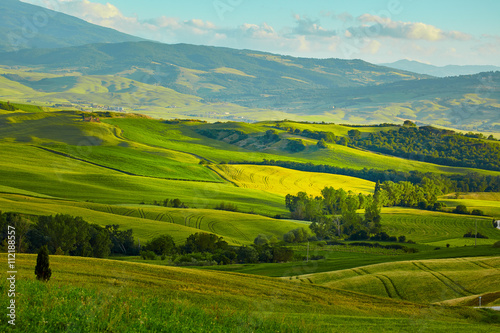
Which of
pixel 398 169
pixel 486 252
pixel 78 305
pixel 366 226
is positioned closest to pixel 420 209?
pixel 366 226

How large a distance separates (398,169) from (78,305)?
190 metres

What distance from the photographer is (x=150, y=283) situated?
2717 centimetres

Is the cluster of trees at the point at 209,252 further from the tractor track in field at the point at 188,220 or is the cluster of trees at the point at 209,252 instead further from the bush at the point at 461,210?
the bush at the point at 461,210

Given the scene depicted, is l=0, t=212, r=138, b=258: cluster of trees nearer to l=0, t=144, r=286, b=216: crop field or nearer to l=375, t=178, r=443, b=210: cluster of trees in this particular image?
l=0, t=144, r=286, b=216: crop field

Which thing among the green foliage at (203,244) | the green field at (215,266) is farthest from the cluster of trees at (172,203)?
the green foliage at (203,244)

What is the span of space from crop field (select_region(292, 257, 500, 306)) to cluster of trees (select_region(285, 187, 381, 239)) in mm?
50384

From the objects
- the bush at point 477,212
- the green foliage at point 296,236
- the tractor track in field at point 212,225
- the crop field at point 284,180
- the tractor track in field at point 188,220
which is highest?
the crop field at point 284,180

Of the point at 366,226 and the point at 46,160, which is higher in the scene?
the point at 46,160

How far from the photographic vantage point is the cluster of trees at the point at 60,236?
59531 millimetres

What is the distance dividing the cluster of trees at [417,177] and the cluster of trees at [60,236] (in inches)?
4607

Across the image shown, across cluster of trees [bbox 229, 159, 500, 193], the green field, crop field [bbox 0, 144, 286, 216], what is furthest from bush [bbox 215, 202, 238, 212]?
cluster of trees [bbox 229, 159, 500, 193]

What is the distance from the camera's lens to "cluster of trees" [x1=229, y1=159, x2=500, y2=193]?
175m

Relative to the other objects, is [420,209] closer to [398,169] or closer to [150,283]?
[398,169]

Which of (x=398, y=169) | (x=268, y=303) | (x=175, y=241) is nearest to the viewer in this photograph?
(x=268, y=303)
